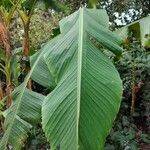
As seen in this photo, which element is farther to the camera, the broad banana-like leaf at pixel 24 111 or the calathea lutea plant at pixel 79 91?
the broad banana-like leaf at pixel 24 111

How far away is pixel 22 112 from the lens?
181 cm

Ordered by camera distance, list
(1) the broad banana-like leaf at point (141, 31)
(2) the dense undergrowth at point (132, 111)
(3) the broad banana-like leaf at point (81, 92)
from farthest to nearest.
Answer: (2) the dense undergrowth at point (132, 111), (1) the broad banana-like leaf at point (141, 31), (3) the broad banana-like leaf at point (81, 92)

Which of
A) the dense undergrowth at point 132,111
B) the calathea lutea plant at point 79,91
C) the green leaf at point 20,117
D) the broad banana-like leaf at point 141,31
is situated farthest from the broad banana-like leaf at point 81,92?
the dense undergrowth at point 132,111

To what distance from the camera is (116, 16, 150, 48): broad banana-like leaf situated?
203 cm

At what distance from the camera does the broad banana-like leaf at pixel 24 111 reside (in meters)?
1.74

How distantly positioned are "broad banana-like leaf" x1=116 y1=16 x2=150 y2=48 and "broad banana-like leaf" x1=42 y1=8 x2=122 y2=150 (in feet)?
1.63

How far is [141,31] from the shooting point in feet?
6.71

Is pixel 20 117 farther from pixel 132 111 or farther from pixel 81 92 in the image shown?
pixel 132 111

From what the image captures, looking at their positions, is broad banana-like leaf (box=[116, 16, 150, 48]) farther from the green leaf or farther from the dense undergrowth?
the dense undergrowth

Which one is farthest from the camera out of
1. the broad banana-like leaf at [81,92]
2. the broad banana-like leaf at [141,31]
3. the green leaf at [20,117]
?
the broad banana-like leaf at [141,31]

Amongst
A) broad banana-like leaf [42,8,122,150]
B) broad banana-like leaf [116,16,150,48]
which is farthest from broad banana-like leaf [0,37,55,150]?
broad banana-like leaf [116,16,150,48]

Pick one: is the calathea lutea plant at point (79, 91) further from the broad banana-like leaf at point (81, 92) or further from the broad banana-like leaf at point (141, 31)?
the broad banana-like leaf at point (141, 31)

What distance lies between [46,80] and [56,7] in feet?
5.02

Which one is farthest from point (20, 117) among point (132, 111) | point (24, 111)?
point (132, 111)
